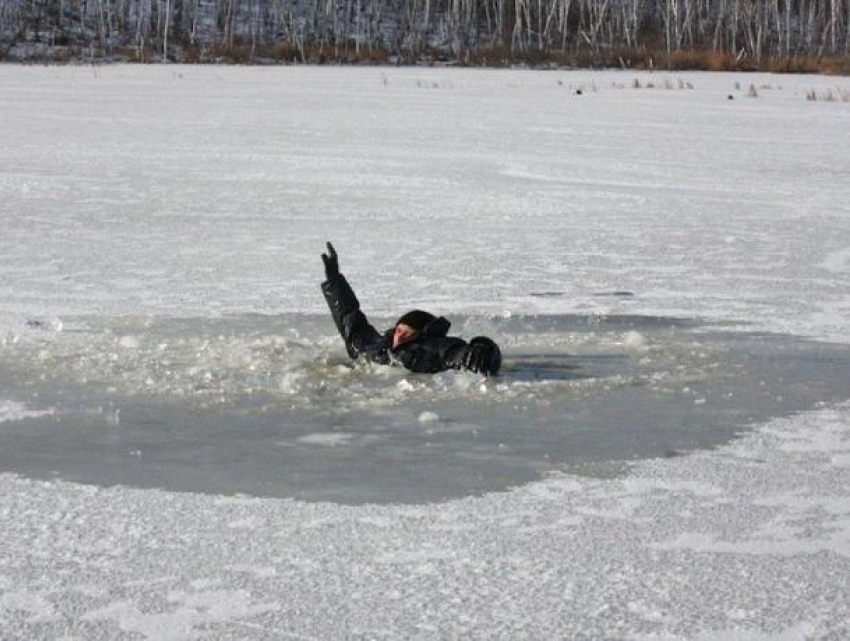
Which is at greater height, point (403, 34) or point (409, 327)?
point (403, 34)

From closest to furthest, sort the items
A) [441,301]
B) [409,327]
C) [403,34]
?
[409,327]
[441,301]
[403,34]

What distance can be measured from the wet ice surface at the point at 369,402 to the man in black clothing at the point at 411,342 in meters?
0.06

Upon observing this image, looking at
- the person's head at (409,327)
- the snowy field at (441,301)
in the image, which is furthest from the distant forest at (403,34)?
the person's head at (409,327)

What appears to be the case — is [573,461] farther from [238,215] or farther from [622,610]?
[238,215]

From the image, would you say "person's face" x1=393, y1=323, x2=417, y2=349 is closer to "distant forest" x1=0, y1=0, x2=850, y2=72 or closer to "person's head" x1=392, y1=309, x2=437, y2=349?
"person's head" x1=392, y1=309, x2=437, y2=349

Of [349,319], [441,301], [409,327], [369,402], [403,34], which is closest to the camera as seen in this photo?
[369,402]

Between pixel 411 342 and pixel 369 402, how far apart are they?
514 millimetres

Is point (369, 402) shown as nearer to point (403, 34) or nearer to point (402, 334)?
point (402, 334)

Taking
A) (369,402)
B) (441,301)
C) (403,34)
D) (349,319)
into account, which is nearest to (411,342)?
(349,319)

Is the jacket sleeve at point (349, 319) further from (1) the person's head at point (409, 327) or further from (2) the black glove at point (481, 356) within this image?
(2) the black glove at point (481, 356)

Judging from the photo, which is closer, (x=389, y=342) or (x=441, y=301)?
(x=389, y=342)

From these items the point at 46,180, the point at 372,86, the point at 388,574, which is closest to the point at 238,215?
the point at 46,180

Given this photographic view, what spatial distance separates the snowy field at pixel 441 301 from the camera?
3.14 metres

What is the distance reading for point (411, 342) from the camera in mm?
5609
